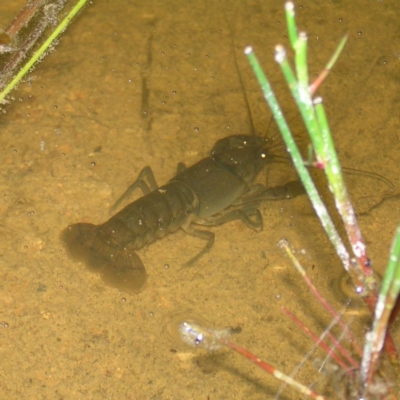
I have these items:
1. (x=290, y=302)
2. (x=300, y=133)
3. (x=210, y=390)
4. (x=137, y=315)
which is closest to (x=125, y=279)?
(x=137, y=315)

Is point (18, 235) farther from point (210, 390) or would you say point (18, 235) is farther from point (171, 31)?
point (171, 31)

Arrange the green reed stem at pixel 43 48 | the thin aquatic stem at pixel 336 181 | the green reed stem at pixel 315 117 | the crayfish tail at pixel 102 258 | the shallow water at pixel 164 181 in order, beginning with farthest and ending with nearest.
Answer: the crayfish tail at pixel 102 258 < the shallow water at pixel 164 181 < the green reed stem at pixel 43 48 < the thin aquatic stem at pixel 336 181 < the green reed stem at pixel 315 117

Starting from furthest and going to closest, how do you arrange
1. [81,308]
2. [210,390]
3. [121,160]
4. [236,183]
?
[236,183] < [121,160] < [81,308] < [210,390]

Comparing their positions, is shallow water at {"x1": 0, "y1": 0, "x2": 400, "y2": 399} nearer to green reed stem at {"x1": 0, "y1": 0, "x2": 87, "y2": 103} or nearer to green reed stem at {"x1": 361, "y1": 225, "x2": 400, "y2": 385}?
green reed stem at {"x1": 0, "y1": 0, "x2": 87, "y2": 103}

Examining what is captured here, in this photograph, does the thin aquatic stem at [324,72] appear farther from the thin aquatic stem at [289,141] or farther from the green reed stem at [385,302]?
the green reed stem at [385,302]

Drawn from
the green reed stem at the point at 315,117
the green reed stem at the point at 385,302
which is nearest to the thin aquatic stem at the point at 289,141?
the green reed stem at the point at 315,117
